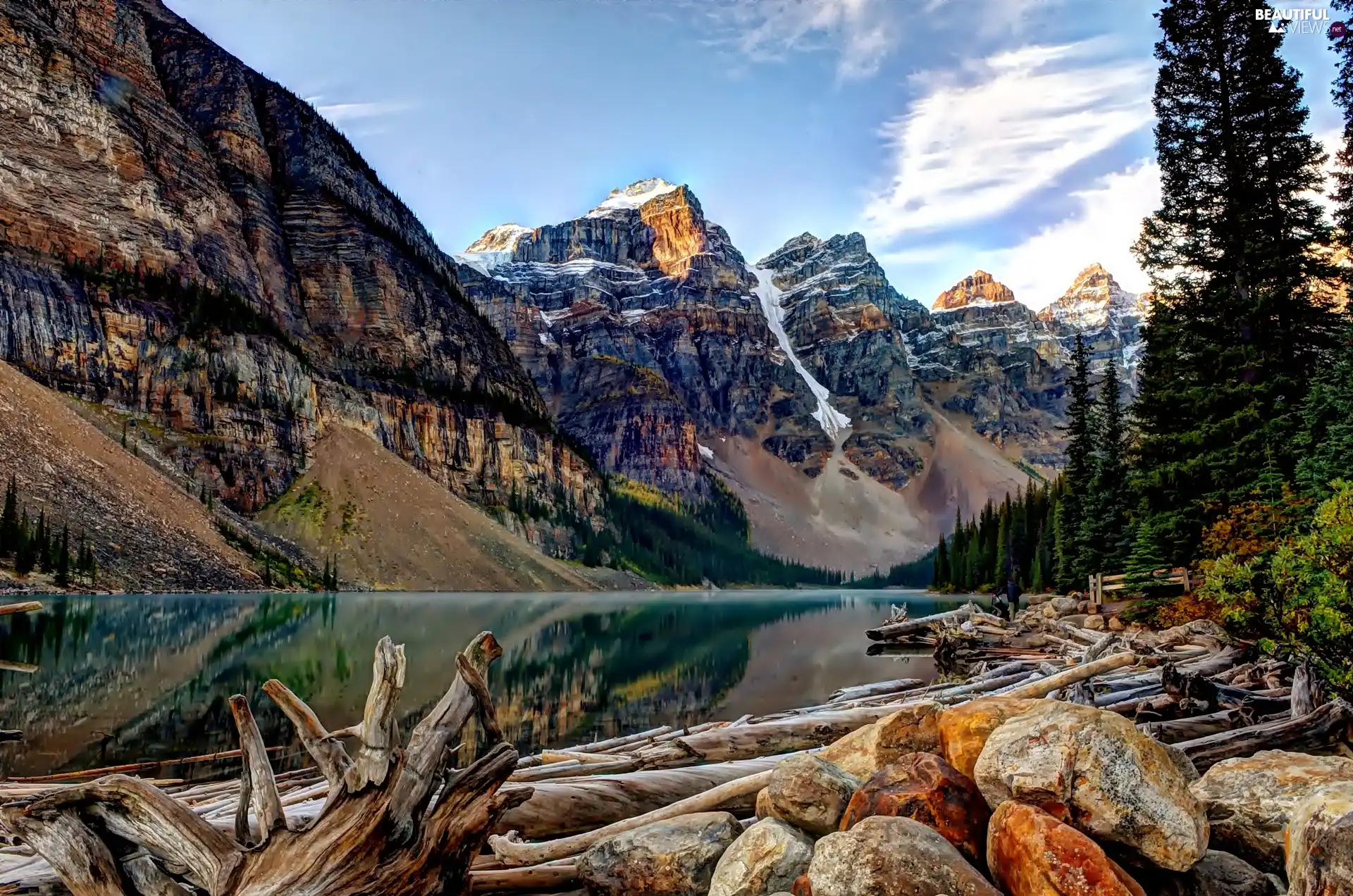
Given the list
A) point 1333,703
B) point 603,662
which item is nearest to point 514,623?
point 603,662

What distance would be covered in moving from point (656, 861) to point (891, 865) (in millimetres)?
2110

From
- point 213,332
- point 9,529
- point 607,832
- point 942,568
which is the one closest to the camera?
point 607,832

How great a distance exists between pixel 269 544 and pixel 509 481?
81624 millimetres

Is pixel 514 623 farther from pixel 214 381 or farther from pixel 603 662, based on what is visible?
pixel 214 381

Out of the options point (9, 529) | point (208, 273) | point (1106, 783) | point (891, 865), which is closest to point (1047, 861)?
point (1106, 783)

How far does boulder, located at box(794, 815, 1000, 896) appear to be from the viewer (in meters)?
4.78

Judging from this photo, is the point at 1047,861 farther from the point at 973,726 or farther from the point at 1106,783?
the point at 973,726

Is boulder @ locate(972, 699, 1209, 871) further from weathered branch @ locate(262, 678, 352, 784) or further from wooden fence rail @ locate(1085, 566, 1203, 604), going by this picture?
wooden fence rail @ locate(1085, 566, 1203, 604)

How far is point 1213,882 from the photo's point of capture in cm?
513

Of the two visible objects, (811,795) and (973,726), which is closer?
(811,795)

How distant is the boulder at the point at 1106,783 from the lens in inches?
195

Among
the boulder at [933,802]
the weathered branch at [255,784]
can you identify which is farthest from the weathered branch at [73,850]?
the boulder at [933,802]

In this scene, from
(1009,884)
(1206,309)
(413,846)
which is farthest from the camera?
(1206,309)

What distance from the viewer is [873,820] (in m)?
5.10
